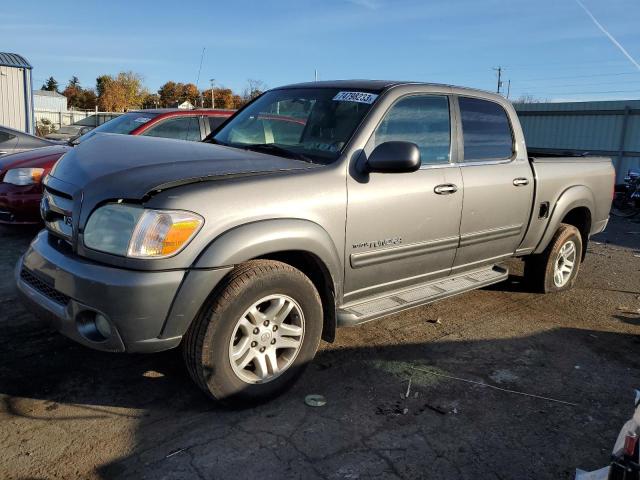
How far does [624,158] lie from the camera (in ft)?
59.4

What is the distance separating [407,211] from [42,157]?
5015 mm

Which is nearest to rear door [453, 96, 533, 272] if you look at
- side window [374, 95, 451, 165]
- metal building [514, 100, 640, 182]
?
side window [374, 95, 451, 165]

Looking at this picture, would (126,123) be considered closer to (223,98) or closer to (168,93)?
(223,98)

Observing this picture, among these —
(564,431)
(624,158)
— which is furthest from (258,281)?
(624,158)

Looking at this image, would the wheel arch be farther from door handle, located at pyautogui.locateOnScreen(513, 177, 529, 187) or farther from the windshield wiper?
door handle, located at pyautogui.locateOnScreen(513, 177, 529, 187)

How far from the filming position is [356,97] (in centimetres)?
387

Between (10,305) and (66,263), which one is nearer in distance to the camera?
(66,263)

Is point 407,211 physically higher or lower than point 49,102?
lower

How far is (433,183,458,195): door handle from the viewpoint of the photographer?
12.9 feet

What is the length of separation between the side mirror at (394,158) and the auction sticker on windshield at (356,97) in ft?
1.68

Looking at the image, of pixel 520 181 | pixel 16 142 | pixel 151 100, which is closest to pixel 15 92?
pixel 16 142

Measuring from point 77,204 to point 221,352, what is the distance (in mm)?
1103

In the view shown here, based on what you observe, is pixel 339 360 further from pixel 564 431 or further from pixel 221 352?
pixel 564 431

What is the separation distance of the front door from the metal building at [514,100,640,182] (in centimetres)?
1425
